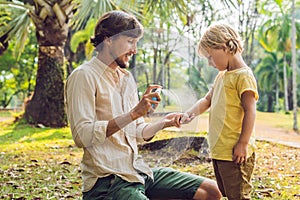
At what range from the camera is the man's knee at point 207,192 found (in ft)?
6.12

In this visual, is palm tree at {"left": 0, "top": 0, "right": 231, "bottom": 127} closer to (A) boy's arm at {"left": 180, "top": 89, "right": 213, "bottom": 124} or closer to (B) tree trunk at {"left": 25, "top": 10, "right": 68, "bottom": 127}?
(B) tree trunk at {"left": 25, "top": 10, "right": 68, "bottom": 127}

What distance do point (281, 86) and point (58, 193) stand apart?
24.1 meters

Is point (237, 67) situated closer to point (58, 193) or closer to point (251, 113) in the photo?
point (251, 113)

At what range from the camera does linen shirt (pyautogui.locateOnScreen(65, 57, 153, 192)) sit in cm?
163

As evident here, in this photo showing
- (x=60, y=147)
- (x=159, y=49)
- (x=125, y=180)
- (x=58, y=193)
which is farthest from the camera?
(x=60, y=147)

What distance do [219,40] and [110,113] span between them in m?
0.59

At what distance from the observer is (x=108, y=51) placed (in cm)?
172

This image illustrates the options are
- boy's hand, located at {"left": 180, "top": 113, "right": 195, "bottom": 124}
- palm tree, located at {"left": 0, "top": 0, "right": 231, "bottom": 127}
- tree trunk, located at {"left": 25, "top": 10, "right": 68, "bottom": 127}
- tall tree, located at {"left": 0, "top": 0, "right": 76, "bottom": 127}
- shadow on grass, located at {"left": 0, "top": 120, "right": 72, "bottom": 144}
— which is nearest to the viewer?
boy's hand, located at {"left": 180, "top": 113, "right": 195, "bottom": 124}

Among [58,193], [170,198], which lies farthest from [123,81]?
[58,193]

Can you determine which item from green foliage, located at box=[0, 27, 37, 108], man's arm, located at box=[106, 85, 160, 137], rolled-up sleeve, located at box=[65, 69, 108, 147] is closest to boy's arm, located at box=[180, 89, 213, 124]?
man's arm, located at box=[106, 85, 160, 137]

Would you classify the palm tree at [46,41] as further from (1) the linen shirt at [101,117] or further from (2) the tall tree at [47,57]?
(1) the linen shirt at [101,117]

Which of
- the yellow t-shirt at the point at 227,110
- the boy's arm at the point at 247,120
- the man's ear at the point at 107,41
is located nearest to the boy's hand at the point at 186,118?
the yellow t-shirt at the point at 227,110

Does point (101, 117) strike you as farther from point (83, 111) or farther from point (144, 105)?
point (144, 105)

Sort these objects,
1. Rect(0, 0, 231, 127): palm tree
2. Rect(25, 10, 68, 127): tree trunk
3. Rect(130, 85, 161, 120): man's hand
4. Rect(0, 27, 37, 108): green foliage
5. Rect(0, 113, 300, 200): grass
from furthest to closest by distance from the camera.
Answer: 1. Rect(0, 27, 37, 108): green foliage
2. Rect(25, 10, 68, 127): tree trunk
3. Rect(0, 0, 231, 127): palm tree
4. Rect(0, 113, 300, 200): grass
5. Rect(130, 85, 161, 120): man's hand
